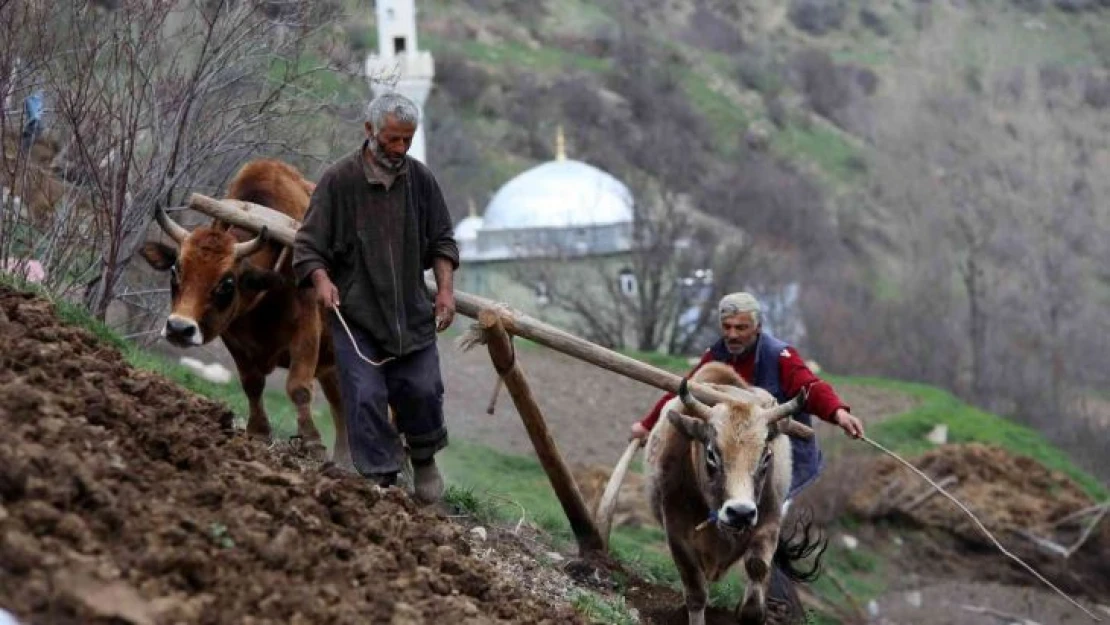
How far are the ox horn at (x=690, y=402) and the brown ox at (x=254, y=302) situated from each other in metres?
2.05

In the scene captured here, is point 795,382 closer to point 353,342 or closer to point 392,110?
point 353,342

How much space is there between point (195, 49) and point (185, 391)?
219 inches

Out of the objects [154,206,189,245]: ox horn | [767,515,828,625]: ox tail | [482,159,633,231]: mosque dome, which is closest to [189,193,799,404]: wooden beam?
[154,206,189,245]: ox horn

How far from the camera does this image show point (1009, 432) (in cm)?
3647

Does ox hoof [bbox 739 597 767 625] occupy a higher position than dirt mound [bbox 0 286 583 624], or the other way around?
dirt mound [bbox 0 286 583 624]

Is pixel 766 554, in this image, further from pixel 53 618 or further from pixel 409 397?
pixel 53 618

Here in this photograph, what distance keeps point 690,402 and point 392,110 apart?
1962mm

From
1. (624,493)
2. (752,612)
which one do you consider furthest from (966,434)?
(752,612)

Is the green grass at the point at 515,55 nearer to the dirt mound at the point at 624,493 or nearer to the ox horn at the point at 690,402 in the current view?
the dirt mound at the point at 624,493

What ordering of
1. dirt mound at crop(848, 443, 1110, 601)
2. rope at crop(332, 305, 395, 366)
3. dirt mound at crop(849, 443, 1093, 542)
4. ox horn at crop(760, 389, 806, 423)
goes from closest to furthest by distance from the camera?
rope at crop(332, 305, 395, 366) → ox horn at crop(760, 389, 806, 423) → dirt mound at crop(848, 443, 1110, 601) → dirt mound at crop(849, 443, 1093, 542)

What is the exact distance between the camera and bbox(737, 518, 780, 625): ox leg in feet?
30.3

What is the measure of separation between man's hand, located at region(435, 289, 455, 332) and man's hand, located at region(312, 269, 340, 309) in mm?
542

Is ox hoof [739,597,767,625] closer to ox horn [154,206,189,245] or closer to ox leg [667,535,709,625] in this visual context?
ox leg [667,535,709,625]

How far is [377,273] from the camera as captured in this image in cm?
891
